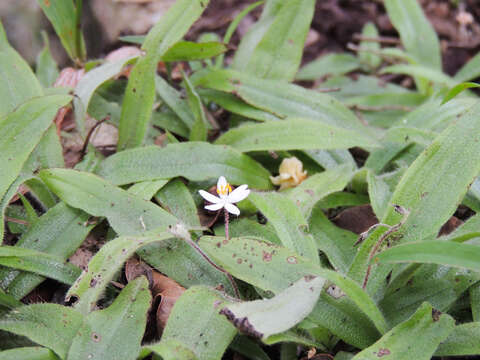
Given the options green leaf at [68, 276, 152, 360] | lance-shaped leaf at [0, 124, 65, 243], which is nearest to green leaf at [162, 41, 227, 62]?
lance-shaped leaf at [0, 124, 65, 243]

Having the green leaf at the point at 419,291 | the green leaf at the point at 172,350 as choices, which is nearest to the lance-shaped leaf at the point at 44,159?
the green leaf at the point at 172,350

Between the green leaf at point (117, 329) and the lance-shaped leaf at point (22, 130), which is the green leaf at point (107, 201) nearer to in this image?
the lance-shaped leaf at point (22, 130)

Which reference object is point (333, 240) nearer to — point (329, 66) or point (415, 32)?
point (329, 66)

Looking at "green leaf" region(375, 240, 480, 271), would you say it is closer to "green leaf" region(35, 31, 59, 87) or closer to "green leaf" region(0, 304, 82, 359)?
"green leaf" region(0, 304, 82, 359)

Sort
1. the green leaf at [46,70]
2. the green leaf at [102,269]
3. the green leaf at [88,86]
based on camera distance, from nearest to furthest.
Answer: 1. the green leaf at [102,269]
2. the green leaf at [88,86]
3. the green leaf at [46,70]

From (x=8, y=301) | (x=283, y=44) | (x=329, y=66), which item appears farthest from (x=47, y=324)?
(x=329, y=66)
